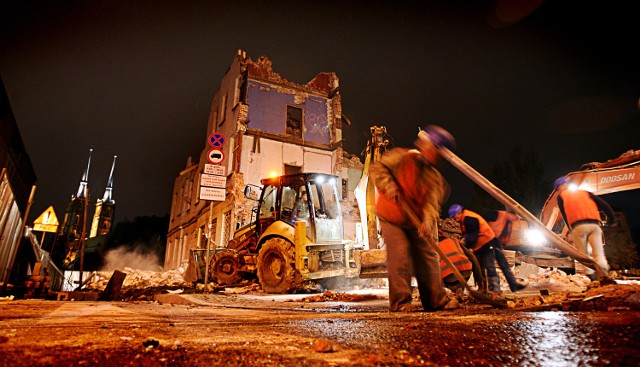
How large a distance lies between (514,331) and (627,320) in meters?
0.68

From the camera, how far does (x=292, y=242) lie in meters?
7.93

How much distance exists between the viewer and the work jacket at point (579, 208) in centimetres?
564

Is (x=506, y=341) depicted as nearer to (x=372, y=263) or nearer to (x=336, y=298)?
(x=336, y=298)

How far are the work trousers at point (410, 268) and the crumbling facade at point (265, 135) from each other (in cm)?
1371

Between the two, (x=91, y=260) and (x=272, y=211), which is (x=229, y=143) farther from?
(x=91, y=260)

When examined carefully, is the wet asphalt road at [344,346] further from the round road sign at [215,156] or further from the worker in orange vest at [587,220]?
the round road sign at [215,156]

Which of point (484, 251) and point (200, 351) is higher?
point (484, 251)

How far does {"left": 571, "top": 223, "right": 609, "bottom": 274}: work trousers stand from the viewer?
5430mm

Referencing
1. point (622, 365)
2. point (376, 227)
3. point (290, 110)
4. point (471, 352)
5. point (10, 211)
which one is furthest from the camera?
point (290, 110)

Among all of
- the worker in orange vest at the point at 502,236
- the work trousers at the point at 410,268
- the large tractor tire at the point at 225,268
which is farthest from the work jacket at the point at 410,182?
the large tractor tire at the point at 225,268

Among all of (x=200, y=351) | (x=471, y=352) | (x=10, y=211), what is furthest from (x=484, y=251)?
(x=10, y=211)

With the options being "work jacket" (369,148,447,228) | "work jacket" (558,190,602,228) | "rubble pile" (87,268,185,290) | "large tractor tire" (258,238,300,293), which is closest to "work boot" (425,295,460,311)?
"work jacket" (369,148,447,228)

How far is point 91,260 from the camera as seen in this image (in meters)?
41.8

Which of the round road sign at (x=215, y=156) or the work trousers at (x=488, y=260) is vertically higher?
the round road sign at (x=215, y=156)
